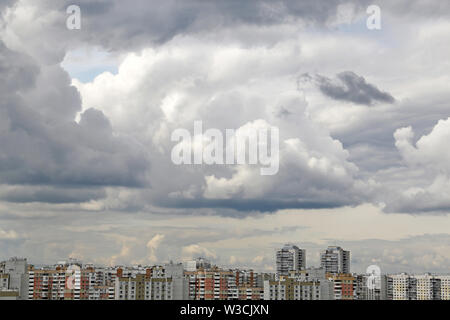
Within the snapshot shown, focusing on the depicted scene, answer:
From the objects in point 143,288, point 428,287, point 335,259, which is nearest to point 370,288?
point 335,259

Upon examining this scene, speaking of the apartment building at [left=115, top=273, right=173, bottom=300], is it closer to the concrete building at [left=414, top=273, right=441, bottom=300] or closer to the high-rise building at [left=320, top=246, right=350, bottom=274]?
the high-rise building at [left=320, top=246, right=350, bottom=274]

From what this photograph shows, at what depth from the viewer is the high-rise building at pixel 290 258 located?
365 ft

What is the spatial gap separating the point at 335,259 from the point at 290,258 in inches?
329

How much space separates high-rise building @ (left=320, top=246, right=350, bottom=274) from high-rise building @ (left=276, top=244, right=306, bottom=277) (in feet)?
13.9

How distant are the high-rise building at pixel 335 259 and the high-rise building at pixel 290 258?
13.9ft

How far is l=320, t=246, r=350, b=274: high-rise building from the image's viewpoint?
107 meters

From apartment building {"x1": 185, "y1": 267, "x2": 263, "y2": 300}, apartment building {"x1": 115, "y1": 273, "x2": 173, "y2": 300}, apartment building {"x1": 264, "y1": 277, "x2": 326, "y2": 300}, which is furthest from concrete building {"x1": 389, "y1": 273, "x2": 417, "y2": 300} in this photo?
apartment building {"x1": 115, "y1": 273, "x2": 173, "y2": 300}

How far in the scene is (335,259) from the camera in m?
109

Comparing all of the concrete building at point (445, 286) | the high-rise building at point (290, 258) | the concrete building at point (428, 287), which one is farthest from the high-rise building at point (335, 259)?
the concrete building at point (445, 286)

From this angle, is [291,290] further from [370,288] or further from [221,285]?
[370,288]

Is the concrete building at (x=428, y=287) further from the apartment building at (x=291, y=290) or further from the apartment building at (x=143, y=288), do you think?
the apartment building at (x=143, y=288)

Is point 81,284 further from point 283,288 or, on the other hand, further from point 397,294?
point 397,294
